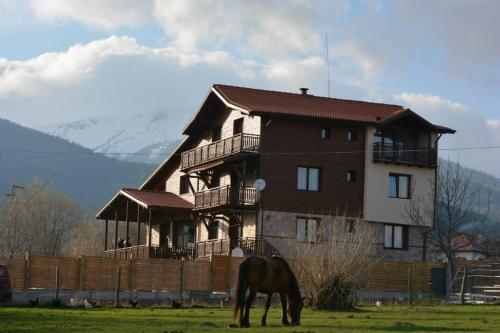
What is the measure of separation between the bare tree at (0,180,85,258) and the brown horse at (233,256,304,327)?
2260 inches

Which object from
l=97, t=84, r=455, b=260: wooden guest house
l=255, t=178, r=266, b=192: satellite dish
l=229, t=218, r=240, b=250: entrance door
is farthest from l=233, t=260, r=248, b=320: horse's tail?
l=229, t=218, r=240, b=250: entrance door

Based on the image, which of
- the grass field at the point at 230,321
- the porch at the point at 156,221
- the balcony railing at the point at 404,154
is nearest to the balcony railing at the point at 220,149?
the porch at the point at 156,221

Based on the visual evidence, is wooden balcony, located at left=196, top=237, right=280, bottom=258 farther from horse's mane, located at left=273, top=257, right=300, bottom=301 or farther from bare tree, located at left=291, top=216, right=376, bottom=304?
horse's mane, located at left=273, top=257, right=300, bottom=301

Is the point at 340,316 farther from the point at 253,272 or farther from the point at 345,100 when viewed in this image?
the point at 345,100

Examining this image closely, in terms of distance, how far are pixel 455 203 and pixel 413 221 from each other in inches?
135

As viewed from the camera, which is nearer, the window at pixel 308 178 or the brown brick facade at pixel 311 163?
the brown brick facade at pixel 311 163

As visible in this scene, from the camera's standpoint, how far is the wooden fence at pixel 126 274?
42.7 metres

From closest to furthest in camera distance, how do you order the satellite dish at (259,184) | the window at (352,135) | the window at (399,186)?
the satellite dish at (259,184) → the window at (352,135) → the window at (399,186)

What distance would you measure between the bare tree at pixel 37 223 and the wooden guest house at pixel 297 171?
26.0 m

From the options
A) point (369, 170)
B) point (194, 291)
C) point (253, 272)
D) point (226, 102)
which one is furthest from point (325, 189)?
point (253, 272)

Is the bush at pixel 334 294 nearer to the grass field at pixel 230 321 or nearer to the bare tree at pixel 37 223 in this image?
the grass field at pixel 230 321

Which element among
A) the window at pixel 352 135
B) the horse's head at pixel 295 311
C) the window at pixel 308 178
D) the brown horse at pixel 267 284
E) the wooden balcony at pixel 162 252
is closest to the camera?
the brown horse at pixel 267 284

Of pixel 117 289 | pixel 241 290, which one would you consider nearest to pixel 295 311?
pixel 241 290

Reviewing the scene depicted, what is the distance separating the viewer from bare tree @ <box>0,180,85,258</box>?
283ft
